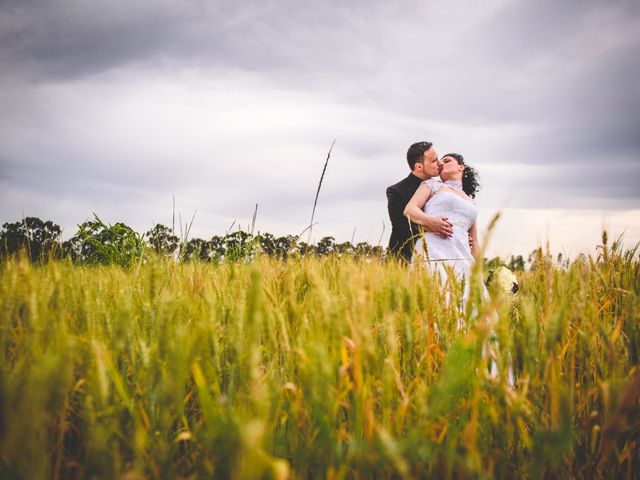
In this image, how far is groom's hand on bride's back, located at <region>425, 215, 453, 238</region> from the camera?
3.89 meters

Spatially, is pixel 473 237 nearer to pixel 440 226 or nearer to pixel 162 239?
pixel 440 226

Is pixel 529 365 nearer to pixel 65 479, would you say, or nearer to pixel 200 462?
pixel 200 462

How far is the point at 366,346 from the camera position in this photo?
738 mm

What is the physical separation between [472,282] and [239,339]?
1.81 feet

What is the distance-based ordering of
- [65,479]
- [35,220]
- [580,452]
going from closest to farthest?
[65,479] < [580,452] < [35,220]

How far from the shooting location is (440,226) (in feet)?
12.7

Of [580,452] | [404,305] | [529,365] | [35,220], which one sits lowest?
[580,452]

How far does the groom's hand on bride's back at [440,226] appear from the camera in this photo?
12.8 ft

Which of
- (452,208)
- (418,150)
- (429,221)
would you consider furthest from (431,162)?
(429,221)

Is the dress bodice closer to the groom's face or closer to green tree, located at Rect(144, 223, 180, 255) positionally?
the groom's face

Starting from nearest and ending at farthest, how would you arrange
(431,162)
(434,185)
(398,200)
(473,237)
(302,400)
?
(302,400), (434,185), (473,237), (431,162), (398,200)

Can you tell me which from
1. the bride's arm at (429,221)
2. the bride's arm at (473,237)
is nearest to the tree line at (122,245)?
the bride's arm at (429,221)

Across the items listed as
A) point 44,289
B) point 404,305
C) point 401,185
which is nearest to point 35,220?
point 44,289

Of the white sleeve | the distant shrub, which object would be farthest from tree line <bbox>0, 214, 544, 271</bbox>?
the white sleeve
